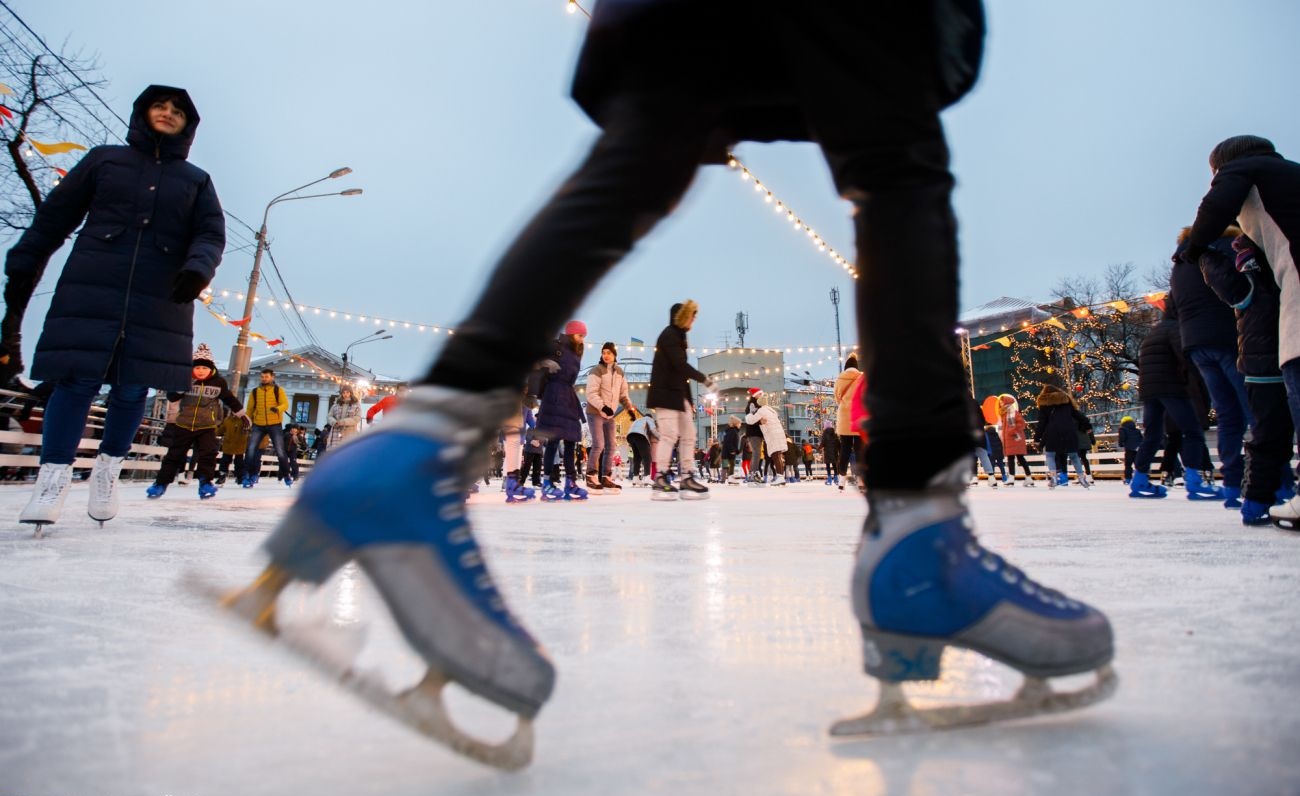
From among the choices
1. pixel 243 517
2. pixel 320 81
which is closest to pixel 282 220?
pixel 320 81

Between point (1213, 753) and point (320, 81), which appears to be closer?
point (1213, 753)

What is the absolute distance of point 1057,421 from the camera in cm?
854

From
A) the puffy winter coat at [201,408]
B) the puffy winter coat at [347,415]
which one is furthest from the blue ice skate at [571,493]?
the puffy winter coat at [347,415]

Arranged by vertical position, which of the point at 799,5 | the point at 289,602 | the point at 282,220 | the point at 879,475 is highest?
the point at 282,220

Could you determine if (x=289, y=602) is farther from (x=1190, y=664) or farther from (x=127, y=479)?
(x=127, y=479)

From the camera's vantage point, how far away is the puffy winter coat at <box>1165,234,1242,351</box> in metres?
3.51

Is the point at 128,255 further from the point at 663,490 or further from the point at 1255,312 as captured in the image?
the point at 1255,312

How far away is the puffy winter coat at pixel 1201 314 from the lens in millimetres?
3512

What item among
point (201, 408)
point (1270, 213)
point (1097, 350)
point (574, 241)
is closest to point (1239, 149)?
point (1270, 213)

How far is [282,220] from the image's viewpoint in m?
73.1

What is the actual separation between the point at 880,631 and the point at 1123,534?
93.0 inches

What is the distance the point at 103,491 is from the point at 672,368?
13.3 ft

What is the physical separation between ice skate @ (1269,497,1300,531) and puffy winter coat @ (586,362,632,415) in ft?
16.4

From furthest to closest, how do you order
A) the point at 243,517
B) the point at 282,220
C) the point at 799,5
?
1. the point at 282,220
2. the point at 243,517
3. the point at 799,5
